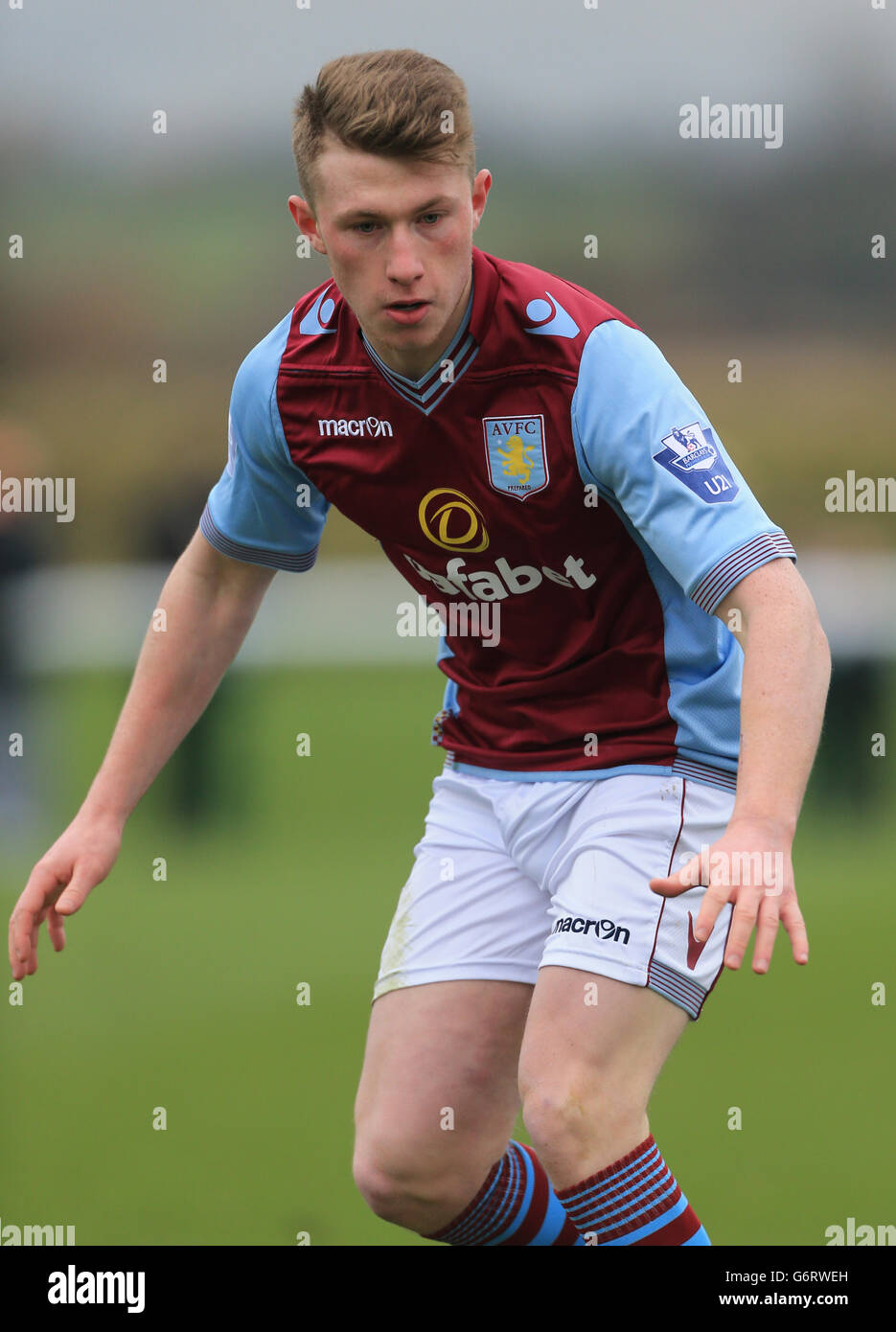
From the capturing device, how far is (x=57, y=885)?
121 inches

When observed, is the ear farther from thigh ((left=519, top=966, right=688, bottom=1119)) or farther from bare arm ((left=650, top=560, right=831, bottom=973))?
thigh ((left=519, top=966, right=688, bottom=1119))

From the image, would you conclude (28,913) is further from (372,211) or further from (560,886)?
(372,211)

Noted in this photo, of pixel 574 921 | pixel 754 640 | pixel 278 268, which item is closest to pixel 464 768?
pixel 574 921

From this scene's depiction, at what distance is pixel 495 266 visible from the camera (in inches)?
115

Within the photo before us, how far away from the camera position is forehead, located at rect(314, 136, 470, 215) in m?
2.66

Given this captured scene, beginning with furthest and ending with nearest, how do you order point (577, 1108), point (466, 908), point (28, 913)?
1. point (466, 908)
2. point (28, 913)
3. point (577, 1108)

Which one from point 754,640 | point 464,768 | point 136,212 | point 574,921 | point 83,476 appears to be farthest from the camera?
point 136,212

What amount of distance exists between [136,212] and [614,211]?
8.44m

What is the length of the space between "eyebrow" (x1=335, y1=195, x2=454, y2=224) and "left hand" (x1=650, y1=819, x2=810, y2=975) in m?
1.12

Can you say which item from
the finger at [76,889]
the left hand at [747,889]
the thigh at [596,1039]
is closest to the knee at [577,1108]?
the thigh at [596,1039]

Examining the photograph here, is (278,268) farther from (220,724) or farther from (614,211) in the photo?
(220,724)

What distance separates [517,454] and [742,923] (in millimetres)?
986

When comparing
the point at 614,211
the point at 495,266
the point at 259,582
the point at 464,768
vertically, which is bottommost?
the point at 464,768

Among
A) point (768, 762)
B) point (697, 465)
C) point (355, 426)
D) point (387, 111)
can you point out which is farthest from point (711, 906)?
point (387, 111)
